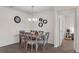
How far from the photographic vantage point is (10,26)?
3.09 meters

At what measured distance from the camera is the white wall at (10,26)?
2990 mm

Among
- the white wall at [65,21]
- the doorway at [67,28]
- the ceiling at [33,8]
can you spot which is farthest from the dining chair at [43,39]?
the ceiling at [33,8]

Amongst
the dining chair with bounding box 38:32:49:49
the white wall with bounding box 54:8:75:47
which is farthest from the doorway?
the dining chair with bounding box 38:32:49:49

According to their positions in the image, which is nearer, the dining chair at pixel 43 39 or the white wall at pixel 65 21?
the dining chair at pixel 43 39

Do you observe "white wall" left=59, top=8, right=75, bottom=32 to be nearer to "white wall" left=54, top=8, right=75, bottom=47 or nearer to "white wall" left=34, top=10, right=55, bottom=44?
"white wall" left=54, top=8, right=75, bottom=47

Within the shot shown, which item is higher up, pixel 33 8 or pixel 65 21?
pixel 33 8

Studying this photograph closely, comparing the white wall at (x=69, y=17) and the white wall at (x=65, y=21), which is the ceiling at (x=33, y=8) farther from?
the white wall at (x=69, y=17)

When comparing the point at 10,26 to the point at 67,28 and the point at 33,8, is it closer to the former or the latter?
the point at 33,8

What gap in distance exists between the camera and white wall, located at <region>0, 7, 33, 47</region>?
299 centimetres

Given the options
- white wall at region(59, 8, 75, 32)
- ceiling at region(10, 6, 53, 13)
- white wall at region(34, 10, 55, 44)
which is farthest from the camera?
white wall at region(59, 8, 75, 32)

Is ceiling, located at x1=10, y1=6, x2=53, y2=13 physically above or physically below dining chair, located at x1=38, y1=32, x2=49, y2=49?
above

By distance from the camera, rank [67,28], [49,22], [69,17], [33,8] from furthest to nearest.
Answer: [67,28], [69,17], [49,22], [33,8]

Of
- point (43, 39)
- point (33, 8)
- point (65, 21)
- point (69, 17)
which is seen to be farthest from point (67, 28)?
point (33, 8)

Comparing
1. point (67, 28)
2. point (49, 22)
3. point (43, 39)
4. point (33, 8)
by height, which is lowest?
point (43, 39)
